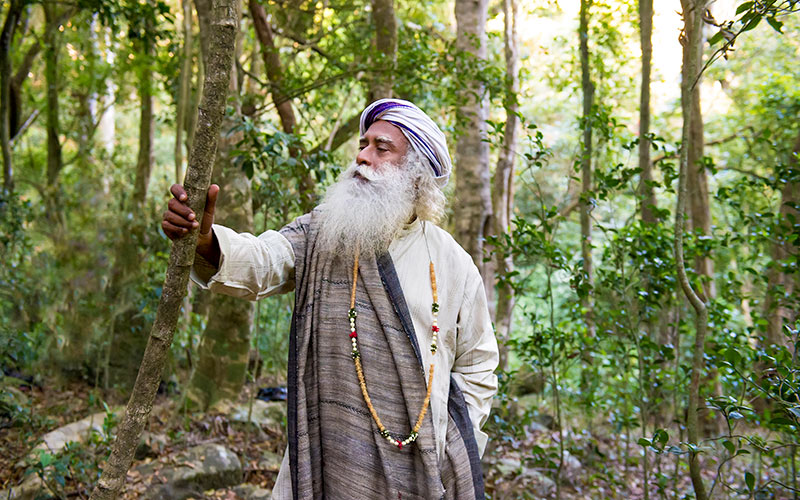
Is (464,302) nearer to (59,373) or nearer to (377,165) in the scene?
(377,165)

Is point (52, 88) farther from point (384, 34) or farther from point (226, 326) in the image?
point (226, 326)

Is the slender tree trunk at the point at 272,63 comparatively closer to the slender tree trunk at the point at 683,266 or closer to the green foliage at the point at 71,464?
the green foliage at the point at 71,464

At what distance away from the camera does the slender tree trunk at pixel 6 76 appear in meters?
6.14

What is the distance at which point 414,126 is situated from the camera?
219cm

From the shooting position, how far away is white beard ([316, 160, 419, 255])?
79.8 inches

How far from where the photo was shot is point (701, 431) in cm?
597

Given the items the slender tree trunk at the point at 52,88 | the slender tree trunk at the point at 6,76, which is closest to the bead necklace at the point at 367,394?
the slender tree trunk at the point at 6,76

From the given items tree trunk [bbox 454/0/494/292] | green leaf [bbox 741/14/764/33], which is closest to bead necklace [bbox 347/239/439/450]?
green leaf [bbox 741/14/764/33]

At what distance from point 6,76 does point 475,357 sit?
21.1ft

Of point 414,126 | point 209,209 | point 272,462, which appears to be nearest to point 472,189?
point 272,462

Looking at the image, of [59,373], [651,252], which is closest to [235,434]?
[59,373]

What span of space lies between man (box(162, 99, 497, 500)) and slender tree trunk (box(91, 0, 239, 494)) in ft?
0.62

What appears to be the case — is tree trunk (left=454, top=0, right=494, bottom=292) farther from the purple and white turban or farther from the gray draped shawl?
the gray draped shawl

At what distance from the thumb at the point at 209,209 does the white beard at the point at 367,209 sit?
467 millimetres
